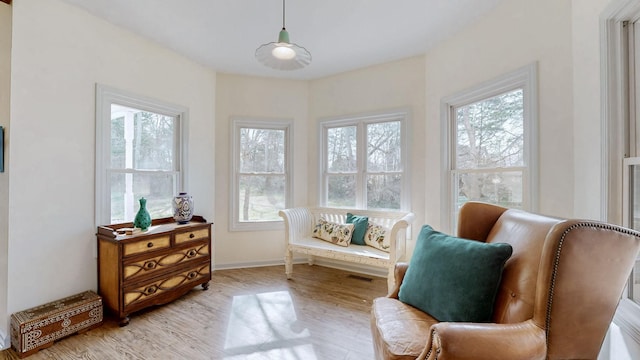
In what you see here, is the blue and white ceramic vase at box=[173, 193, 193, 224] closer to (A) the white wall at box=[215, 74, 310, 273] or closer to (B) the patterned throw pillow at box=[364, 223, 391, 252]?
(A) the white wall at box=[215, 74, 310, 273]

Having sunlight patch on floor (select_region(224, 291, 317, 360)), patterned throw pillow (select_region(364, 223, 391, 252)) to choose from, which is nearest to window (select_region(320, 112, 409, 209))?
patterned throw pillow (select_region(364, 223, 391, 252))

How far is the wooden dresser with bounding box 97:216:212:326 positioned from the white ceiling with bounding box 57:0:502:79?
1.89 meters

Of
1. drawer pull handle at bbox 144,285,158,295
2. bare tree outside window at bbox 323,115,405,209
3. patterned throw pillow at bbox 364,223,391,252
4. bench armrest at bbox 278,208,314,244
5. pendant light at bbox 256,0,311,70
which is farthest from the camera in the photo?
bare tree outside window at bbox 323,115,405,209

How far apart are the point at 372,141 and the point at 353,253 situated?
58.0 inches

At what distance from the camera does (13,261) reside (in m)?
1.93

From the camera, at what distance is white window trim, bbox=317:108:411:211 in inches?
126

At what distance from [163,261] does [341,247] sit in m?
1.77

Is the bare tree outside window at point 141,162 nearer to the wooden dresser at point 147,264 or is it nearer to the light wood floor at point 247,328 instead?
the wooden dresser at point 147,264

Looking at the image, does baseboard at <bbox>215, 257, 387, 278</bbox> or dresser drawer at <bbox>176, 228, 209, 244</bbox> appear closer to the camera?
dresser drawer at <bbox>176, 228, 209, 244</bbox>

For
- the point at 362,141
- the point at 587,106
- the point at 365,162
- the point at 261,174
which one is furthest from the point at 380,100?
the point at 587,106

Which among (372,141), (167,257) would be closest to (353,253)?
(372,141)

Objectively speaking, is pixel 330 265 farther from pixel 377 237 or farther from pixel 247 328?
pixel 247 328

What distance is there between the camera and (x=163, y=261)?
8.04 feet

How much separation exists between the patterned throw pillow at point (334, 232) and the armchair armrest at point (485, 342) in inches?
82.3
